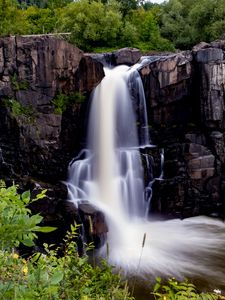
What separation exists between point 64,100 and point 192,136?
594cm

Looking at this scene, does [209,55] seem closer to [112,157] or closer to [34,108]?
[112,157]

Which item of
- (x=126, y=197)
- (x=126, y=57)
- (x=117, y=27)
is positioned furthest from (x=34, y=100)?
(x=117, y=27)

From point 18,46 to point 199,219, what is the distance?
34.5 feet

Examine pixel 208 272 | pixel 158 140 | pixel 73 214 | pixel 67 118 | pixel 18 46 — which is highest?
pixel 18 46

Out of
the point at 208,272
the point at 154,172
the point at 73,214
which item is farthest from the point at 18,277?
the point at 154,172

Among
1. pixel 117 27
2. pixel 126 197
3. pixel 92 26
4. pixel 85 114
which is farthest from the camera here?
pixel 117 27

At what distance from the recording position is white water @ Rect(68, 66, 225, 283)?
12273mm

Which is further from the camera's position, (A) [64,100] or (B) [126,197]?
(A) [64,100]

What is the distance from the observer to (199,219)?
16.7 meters

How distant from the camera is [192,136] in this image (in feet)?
56.2

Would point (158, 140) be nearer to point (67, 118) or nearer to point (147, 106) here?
point (147, 106)

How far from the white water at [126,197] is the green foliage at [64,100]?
0.89 meters

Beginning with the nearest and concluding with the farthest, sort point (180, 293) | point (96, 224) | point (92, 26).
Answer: point (180, 293) < point (96, 224) < point (92, 26)

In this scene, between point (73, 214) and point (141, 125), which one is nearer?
point (73, 214)
